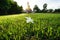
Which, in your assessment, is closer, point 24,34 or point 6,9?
point 24,34

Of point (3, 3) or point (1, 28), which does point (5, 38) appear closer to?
point (1, 28)

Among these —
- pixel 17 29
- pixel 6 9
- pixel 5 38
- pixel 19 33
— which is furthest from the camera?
pixel 6 9

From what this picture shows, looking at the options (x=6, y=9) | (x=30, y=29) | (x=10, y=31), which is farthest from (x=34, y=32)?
(x=6, y=9)

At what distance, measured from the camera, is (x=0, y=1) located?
37281 mm

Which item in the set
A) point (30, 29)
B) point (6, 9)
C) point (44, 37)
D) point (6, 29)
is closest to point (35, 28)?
point (30, 29)

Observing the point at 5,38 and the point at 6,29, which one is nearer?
the point at 5,38

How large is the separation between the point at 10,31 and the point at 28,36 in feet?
2.61

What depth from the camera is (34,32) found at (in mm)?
7473

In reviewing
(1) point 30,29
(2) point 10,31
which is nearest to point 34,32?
(1) point 30,29

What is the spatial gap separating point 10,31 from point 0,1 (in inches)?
1213

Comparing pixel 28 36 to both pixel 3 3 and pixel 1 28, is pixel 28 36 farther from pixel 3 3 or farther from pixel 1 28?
pixel 3 3

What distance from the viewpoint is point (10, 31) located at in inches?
287

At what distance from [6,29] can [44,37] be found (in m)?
1.67

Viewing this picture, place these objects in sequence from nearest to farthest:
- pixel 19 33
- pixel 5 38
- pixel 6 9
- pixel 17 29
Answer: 1. pixel 5 38
2. pixel 19 33
3. pixel 17 29
4. pixel 6 9
